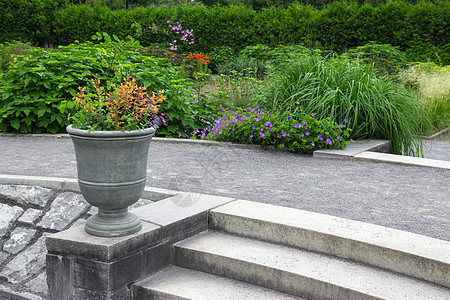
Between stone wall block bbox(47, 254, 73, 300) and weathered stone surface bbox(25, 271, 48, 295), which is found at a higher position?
stone wall block bbox(47, 254, 73, 300)

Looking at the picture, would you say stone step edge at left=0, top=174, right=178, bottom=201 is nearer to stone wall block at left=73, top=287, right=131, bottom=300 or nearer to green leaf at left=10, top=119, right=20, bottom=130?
stone wall block at left=73, top=287, right=131, bottom=300

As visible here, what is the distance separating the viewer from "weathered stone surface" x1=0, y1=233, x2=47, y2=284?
3.62 m

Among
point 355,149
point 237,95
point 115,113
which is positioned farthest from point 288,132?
point 115,113

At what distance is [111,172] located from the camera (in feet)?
9.11

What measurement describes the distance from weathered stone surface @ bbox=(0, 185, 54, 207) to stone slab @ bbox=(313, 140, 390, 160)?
3.21m

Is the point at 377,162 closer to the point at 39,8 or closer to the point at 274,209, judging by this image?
the point at 274,209

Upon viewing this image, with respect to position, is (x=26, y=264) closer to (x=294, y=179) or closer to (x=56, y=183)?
(x=56, y=183)

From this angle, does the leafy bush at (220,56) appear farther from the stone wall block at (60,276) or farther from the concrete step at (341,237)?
the stone wall block at (60,276)

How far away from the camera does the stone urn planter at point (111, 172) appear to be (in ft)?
9.04

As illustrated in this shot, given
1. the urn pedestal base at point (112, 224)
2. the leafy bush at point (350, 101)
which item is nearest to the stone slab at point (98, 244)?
the urn pedestal base at point (112, 224)

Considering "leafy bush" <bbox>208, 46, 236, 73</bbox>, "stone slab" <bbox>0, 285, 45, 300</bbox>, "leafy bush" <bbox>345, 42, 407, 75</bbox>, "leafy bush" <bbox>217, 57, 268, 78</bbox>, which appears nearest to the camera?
"stone slab" <bbox>0, 285, 45, 300</bbox>

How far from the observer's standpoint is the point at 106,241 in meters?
2.78

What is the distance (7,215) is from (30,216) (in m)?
0.25

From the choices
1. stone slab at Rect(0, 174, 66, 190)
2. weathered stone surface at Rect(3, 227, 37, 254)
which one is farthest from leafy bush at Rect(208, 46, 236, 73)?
weathered stone surface at Rect(3, 227, 37, 254)
